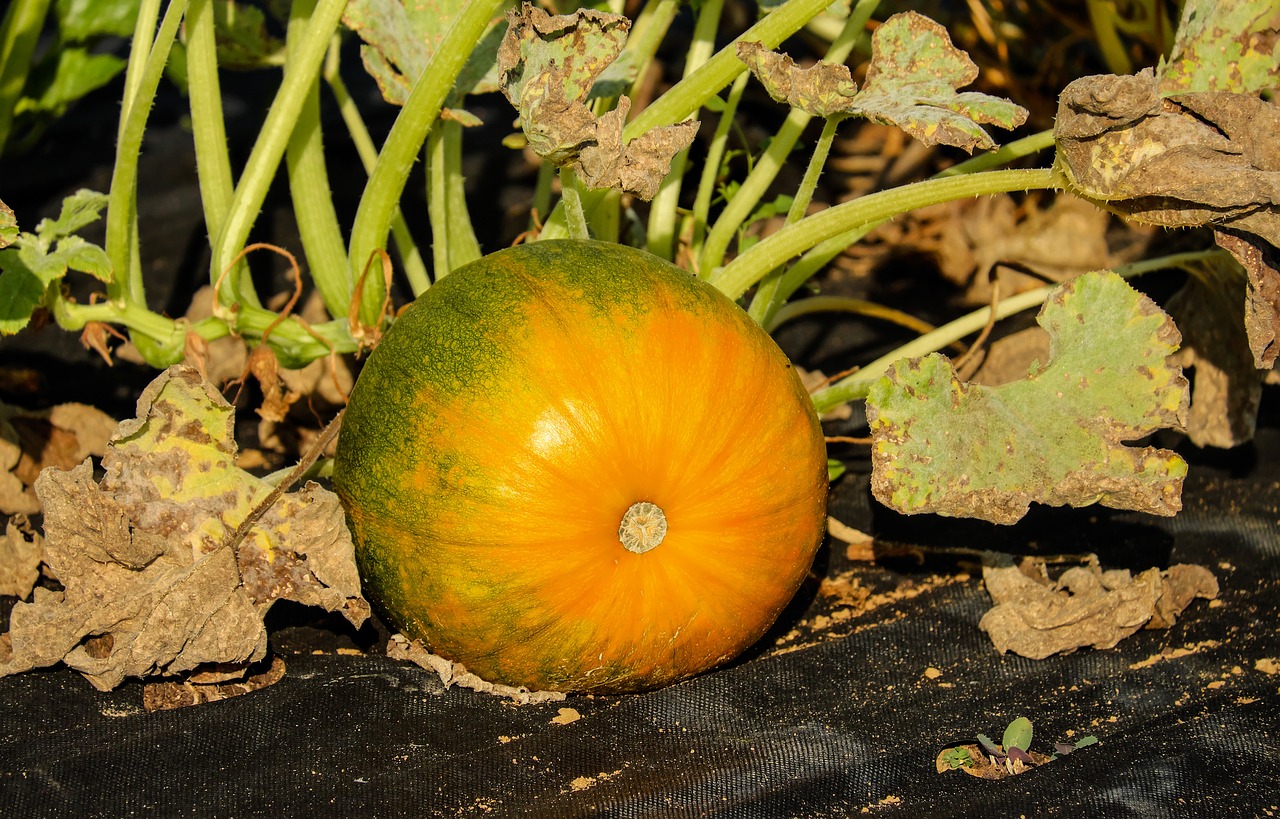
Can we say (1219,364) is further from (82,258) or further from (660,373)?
(82,258)

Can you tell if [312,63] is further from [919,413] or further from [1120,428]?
[1120,428]

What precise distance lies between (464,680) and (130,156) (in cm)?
107

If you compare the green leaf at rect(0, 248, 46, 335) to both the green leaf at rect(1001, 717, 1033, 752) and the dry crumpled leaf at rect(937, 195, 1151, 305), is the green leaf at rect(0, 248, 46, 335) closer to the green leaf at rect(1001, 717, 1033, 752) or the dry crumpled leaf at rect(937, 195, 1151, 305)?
the green leaf at rect(1001, 717, 1033, 752)

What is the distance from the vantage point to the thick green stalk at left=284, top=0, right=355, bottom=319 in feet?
7.81

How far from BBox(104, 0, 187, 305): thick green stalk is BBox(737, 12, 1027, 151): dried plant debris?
93cm

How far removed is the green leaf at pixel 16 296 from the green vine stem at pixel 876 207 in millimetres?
1155

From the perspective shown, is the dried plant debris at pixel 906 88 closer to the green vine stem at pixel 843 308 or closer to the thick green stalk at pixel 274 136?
the thick green stalk at pixel 274 136

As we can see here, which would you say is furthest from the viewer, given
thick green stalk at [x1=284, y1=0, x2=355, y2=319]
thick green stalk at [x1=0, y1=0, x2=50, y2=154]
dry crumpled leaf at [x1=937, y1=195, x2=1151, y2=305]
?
dry crumpled leaf at [x1=937, y1=195, x2=1151, y2=305]

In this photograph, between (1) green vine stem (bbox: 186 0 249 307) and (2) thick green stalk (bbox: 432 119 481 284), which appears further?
(2) thick green stalk (bbox: 432 119 481 284)

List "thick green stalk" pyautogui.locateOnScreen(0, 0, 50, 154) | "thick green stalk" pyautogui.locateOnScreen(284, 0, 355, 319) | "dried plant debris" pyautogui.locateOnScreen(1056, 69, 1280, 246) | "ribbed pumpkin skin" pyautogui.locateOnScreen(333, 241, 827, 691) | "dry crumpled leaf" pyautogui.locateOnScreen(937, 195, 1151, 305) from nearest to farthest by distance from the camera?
"ribbed pumpkin skin" pyautogui.locateOnScreen(333, 241, 827, 691)
"dried plant debris" pyautogui.locateOnScreen(1056, 69, 1280, 246)
"thick green stalk" pyautogui.locateOnScreen(284, 0, 355, 319)
"thick green stalk" pyautogui.locateOnScreen(0, 0, 50, 154)
"dry crumpled leaf" pyautogui.locateOnScreen(937, 195, 1151, 305)

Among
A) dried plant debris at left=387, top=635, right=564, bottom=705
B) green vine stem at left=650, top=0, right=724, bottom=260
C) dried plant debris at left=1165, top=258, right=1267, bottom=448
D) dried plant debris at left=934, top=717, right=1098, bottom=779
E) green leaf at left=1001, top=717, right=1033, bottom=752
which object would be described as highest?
green vine stem at left=650, top=0, right=724, bottom=260

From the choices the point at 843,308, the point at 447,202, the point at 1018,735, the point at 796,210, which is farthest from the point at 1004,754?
the point at 447,202

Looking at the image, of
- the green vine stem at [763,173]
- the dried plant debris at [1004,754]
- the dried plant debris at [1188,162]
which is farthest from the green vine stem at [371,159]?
the dried plant debris at [1004,754]

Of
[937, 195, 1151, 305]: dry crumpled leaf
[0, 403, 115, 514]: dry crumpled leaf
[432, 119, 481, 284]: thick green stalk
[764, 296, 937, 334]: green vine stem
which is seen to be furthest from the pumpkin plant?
[937, 195, 1151, 305]: dry crumpled leaf
